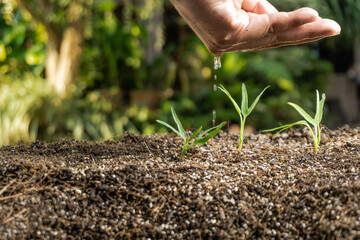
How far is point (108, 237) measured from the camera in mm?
829

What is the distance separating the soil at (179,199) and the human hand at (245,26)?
0.35 meters

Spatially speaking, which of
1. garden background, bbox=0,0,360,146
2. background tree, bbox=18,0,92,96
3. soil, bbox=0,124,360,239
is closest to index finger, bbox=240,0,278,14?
soil, bbox=0,124,360,239

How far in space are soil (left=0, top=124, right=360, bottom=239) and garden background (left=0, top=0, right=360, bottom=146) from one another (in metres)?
2.20

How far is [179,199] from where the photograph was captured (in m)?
0.88

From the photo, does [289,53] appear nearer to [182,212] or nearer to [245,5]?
[245,5]

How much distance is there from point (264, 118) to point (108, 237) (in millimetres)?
3269

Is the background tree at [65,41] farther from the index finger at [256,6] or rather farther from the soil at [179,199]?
the soil at [179,199]

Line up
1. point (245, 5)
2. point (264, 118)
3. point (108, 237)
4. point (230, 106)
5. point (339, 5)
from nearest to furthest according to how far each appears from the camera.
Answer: point (108, 237) → point (245, 5) → point (339, 5) → point (264, 118) → point (230, 106)

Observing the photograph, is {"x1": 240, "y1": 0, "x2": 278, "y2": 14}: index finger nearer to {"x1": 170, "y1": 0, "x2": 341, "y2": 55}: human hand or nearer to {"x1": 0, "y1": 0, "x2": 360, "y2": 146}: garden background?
{"x1": 170, "y1": 0, "x2": 341, "y2": 55}: human hand

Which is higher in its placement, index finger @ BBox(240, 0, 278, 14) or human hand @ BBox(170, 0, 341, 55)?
index finger @ BBox(240, 0, 278, 14)

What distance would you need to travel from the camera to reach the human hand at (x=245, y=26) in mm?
970

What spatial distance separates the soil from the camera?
82cm

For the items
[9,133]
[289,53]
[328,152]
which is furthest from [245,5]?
[289,53]

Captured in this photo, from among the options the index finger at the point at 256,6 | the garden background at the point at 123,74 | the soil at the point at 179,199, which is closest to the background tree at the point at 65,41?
the garden background at the point at 123,74
